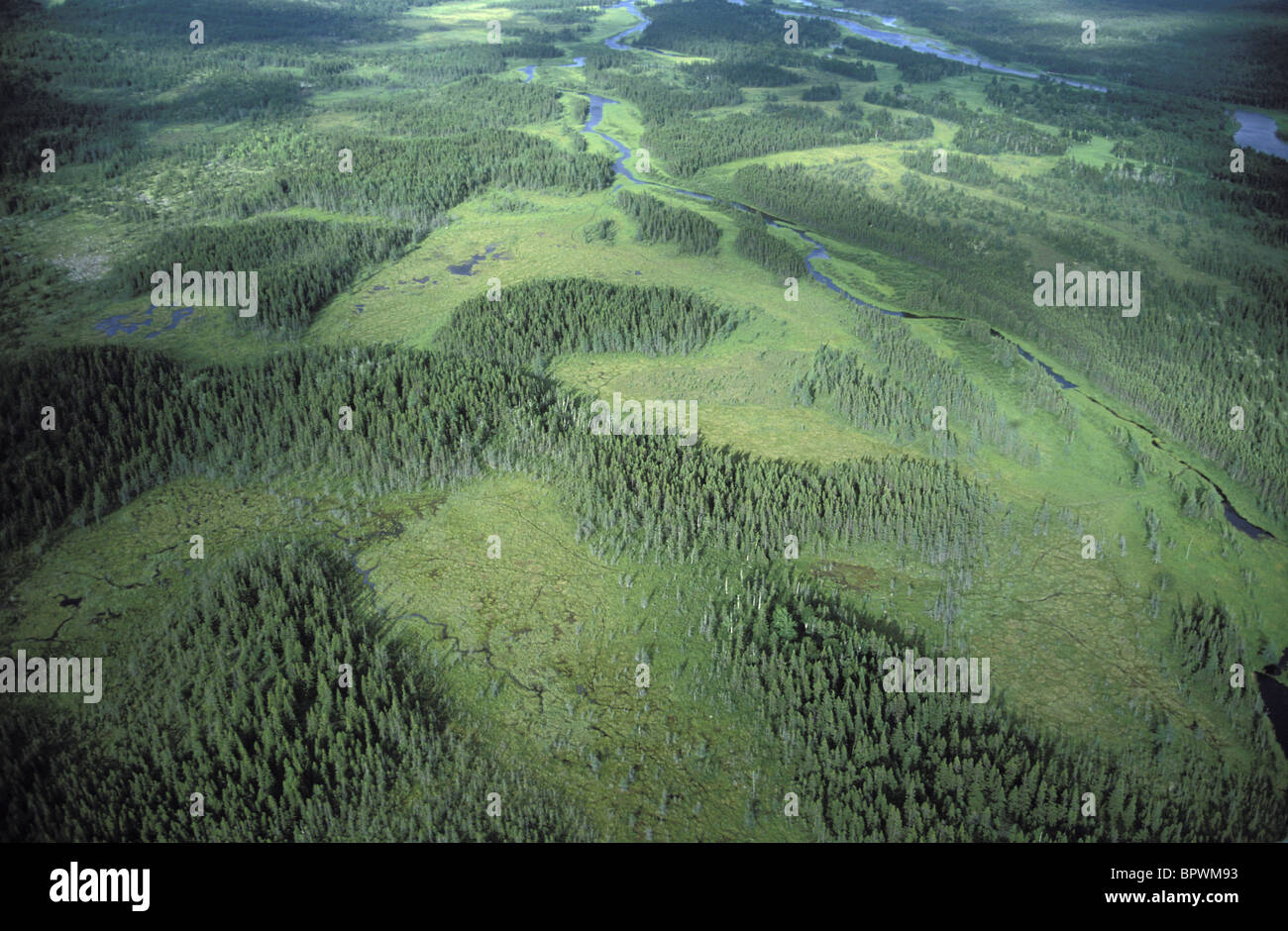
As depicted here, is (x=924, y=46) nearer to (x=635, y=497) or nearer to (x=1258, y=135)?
(x=1258, y=135)

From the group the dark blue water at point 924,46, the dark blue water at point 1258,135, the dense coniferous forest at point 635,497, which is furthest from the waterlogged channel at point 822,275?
the dark blue water at point 1258,135

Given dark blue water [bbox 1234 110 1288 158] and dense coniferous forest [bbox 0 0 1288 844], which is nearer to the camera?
dense coniferous forest [bbox 0 0 1288 844]

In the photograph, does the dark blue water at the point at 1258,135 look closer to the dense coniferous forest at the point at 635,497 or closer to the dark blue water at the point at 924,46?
the dense coniferous forest at the point at 635,497

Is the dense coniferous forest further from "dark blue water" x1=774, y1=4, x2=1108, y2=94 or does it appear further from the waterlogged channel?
"dark blue water" x1=774, y1=4, x2=1108, y2=94

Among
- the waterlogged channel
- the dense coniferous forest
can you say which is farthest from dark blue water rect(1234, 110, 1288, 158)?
the waterlogged channel

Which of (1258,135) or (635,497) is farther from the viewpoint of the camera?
(1258,135)

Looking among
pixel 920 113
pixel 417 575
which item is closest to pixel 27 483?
pixel 417 575

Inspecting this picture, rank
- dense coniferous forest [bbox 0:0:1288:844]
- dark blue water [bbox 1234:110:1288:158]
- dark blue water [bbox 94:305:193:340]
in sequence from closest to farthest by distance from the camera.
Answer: dense coniferous forest [bbox 0:0:1288:844] < dark blue water [bbox 94:305:193:340] < dark blue water [bbox 1234:110:1288:158]

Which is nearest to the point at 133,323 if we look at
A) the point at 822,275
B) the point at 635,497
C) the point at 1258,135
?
the point at 635,497

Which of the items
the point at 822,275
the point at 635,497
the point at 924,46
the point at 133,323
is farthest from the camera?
the point at 924,46
